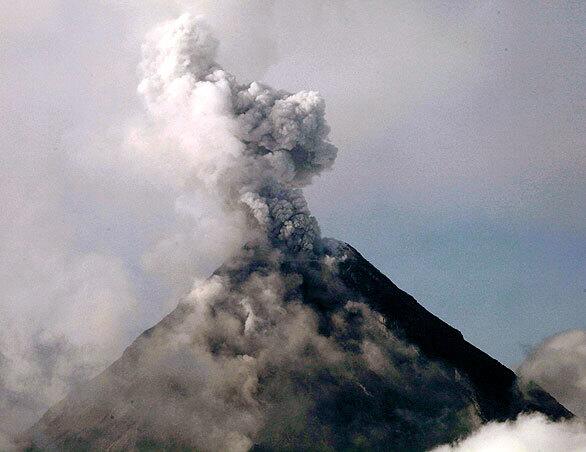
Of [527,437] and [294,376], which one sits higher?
[527,437]

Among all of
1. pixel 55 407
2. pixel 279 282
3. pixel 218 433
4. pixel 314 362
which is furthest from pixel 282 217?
pixel 55 407

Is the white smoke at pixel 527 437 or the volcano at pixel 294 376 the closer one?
the volcano at pixel 294 376

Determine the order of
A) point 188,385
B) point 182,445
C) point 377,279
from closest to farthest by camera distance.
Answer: point 182,445 < point 188,385 < point 377,279

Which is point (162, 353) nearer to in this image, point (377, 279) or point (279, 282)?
point (279, 282)

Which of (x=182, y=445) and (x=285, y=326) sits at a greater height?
(x=285, y=326)
